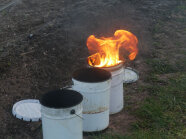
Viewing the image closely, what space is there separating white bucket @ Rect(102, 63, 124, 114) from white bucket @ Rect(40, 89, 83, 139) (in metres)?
0.97

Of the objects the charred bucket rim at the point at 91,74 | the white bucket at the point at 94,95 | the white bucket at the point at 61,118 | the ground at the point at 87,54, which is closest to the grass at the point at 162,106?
the ground at the point at 87,54

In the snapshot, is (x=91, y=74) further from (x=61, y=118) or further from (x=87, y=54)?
(x=87, y=54)

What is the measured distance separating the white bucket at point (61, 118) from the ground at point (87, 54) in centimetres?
66

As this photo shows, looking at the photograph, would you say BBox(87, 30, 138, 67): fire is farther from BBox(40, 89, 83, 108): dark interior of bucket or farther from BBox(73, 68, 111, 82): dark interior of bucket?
BBox(40, 89, 83, 108): dark interior of bucket

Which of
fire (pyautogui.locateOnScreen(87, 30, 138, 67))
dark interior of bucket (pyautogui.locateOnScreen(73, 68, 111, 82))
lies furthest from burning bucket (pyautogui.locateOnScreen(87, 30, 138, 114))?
dark interior of bucket (pyautogui.locateOnScreen(73, 68, 111, 82))

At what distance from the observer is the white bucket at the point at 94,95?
14.1ft

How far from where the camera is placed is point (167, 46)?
322 inches

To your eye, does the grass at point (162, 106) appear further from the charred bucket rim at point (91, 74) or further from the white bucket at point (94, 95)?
the charred bucket rim at point (91, 74)

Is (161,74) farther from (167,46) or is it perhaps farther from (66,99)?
(66,99)

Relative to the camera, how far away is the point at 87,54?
7.30 m

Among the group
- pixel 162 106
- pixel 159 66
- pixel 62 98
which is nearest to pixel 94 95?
pixel 62 98

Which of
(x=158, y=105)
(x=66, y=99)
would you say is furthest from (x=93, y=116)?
(x=158, y=105)

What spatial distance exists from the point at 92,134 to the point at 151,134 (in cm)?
83

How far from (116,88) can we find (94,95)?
75cm
